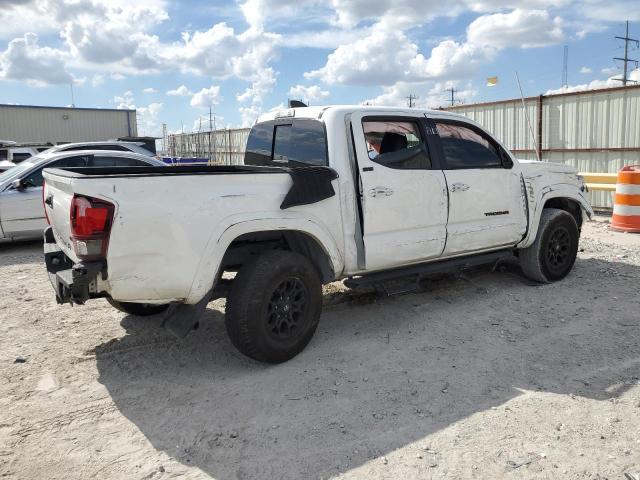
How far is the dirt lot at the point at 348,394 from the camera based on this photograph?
2.98 metres

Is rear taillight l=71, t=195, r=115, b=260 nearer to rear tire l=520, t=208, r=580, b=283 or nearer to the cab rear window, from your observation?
the cab rear window

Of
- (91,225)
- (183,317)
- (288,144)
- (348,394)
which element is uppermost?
(288,144)

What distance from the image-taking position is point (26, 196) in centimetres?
866

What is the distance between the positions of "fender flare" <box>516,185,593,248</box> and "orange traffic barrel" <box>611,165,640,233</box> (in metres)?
3.03

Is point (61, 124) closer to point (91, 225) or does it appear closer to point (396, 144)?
point (396, 144)

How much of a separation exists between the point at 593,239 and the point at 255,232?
21.8 ft

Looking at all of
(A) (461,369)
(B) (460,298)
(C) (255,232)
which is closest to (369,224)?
(C) (255,232)

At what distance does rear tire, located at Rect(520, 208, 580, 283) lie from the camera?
6.03 meters

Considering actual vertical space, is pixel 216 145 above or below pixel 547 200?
above

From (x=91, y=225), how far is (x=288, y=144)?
2.16m

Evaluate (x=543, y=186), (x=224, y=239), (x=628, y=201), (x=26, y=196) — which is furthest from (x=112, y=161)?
(x=628, y=201)

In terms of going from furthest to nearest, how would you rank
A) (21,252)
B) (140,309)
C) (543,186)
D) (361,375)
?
(21,252) → (543,186) → (140,309) → (361,375)

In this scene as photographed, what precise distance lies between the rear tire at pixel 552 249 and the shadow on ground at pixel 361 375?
0.36 m

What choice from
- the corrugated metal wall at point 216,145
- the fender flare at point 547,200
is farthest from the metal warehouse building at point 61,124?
the fender flare at point 547,200
